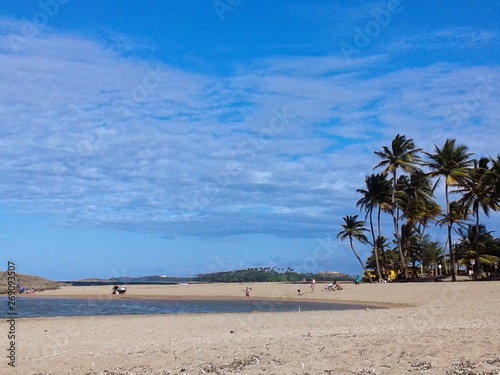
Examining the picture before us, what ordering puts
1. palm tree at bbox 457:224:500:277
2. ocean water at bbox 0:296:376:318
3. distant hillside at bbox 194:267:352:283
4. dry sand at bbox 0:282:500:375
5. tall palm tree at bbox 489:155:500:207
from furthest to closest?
distant hillside at bbox 194:267:352:283, palm tree at bbox 457:224:500:277, tall palm tree at bbox 489:155:500:207, ocean water at bbox 0:296:376:318, dry sand at bbox 0:282:500:375

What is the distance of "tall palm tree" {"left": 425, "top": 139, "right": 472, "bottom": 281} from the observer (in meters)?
48.5

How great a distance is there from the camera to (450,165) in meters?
48.7

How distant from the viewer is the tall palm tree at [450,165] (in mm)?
48469

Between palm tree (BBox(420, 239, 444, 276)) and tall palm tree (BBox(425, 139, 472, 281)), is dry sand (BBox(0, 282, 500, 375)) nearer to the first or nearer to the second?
tall palm tree (BBox(425, 139, 472, 281))

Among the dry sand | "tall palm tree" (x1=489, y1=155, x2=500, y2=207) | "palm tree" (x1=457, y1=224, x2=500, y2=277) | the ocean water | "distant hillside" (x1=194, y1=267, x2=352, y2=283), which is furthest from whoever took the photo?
"distant hillside" (x1=194, y1=267, x2=352, y2=283)

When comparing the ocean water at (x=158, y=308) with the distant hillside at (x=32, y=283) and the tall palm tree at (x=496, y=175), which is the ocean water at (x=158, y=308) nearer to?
the tall palm tree at (x=496, y=175)

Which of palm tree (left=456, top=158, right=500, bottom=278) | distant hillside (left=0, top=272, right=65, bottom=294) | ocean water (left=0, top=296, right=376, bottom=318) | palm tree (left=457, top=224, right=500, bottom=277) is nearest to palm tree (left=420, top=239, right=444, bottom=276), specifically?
palm tree (left=457, top=224, right=500, bottom=277)

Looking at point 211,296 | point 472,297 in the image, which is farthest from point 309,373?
point 211,296

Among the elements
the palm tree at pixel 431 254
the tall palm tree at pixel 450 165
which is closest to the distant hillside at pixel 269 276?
the palm tree at pixel 431 254

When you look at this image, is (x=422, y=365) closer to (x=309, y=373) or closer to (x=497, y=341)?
(x=309, y=373)

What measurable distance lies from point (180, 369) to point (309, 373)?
2299mm

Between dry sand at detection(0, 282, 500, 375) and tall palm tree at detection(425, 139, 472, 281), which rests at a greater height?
tall palm tree at detection(425, 139, 472, 281)

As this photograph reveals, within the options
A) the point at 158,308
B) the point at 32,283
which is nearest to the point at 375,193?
the point at 158,308

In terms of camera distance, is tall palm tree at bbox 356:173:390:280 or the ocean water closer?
the ocean water
